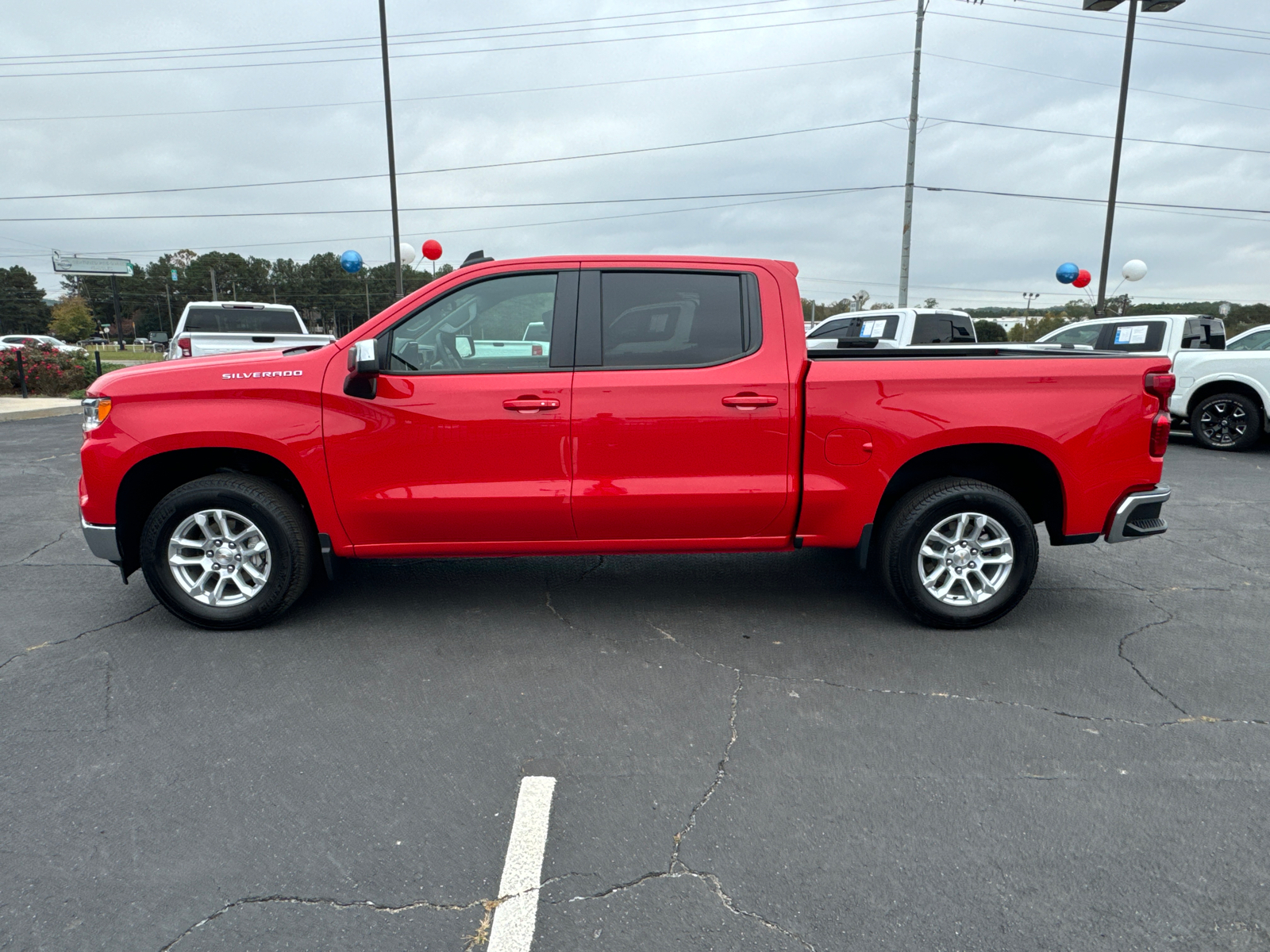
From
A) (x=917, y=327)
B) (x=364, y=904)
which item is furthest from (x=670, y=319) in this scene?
(x=917, y=327)

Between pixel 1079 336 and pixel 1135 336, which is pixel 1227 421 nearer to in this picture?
pixel 1135 336

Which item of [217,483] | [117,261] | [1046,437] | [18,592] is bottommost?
[18,592]

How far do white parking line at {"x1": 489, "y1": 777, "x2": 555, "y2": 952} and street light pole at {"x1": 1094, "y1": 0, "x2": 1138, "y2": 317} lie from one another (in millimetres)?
21906

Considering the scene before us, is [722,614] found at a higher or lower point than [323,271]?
lower

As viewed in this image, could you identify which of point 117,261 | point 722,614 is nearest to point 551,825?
point 722,614

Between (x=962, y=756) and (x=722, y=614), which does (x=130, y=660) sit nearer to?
(x=722, y=614)

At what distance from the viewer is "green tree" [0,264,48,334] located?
11462 cm

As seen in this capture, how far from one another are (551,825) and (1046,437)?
121 inches

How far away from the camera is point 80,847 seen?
8.22 feet

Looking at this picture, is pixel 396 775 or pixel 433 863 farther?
pixel 396 775

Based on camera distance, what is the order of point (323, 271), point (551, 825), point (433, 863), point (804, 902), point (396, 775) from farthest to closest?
1. point (323, 271)
2. point (396, 775)
3. point (551, 825)
4. point (433, 863)
5. point (804, 902)

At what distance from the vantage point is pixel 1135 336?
11.3m

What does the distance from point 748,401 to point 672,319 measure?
0.59m

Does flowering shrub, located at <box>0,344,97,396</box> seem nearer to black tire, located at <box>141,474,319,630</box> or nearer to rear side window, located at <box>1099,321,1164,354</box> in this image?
black tire, located at <box>141,474,319,630</box>
